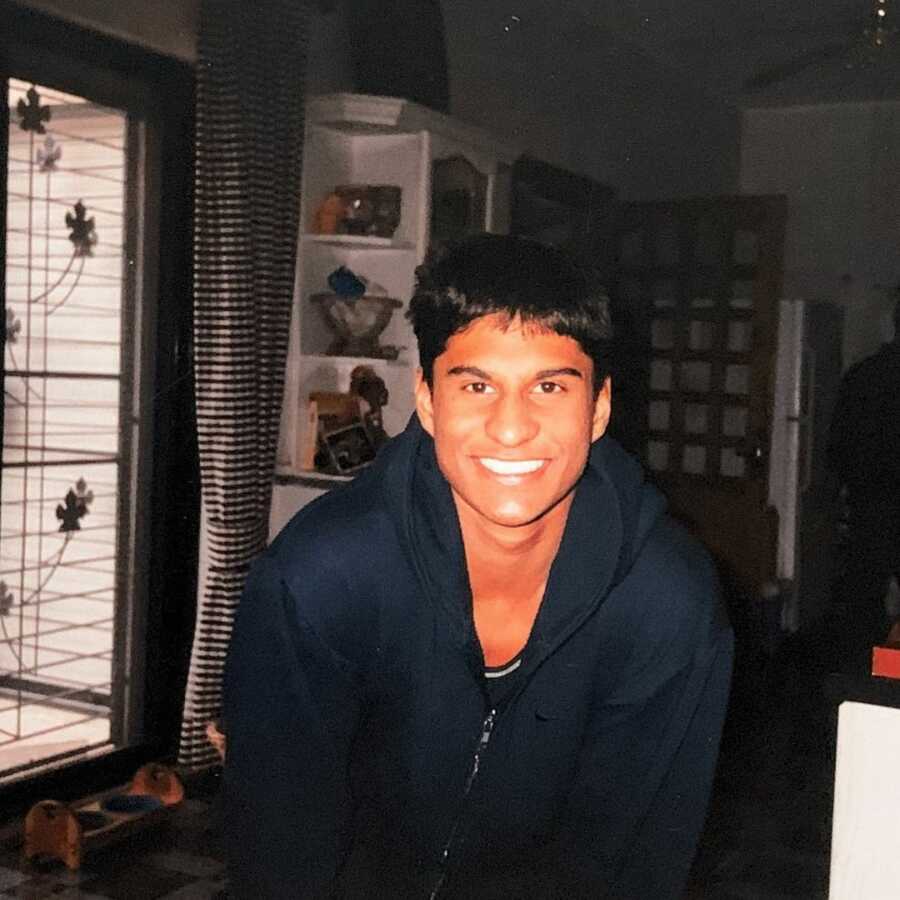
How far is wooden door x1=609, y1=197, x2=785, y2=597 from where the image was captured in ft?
11.5

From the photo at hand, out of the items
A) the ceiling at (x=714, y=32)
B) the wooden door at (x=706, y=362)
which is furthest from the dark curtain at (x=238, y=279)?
the wooden door at (x=706, y=362)

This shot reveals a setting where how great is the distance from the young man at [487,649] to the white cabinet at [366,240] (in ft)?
4.81

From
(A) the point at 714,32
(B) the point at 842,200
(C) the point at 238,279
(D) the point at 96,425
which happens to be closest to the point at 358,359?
(C) the point at 238,279

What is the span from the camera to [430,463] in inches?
42.2

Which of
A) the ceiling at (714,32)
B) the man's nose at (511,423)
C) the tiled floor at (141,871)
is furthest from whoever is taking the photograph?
the ceiling at (714,32)

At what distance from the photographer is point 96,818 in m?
2.08

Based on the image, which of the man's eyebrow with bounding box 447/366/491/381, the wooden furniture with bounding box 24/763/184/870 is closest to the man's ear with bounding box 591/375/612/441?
the man's eyebrow with bounding box 447/366/491/381

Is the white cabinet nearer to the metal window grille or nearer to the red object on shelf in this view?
the metal window grille

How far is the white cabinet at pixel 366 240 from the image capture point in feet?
8.46

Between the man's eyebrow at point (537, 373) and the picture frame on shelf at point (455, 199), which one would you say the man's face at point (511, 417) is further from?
the picture frame on shelf at point (455, 199)

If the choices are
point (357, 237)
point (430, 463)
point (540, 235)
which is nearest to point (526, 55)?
point (540, 235)

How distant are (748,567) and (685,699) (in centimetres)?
271

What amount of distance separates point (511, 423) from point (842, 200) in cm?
382

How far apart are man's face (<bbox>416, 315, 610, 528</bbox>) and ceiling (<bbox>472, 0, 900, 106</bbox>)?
2.23 m
